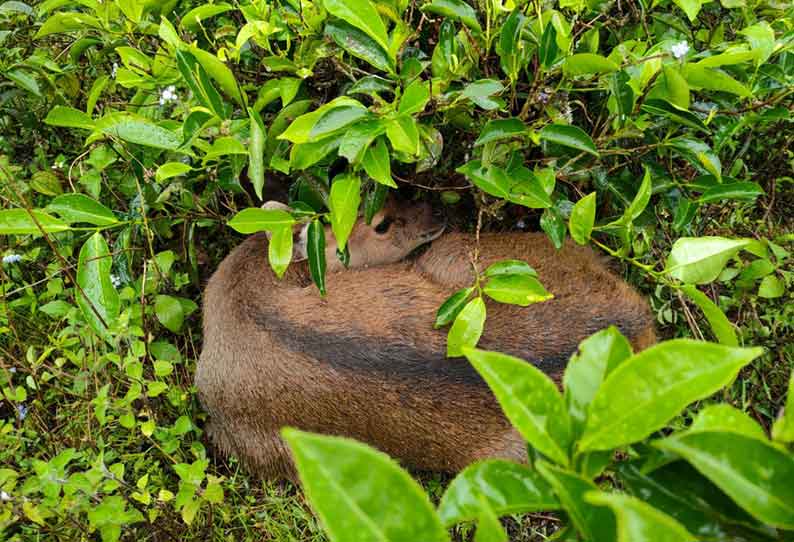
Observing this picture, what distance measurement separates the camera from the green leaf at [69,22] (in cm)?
209

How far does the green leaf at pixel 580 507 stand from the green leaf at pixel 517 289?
3.49ft

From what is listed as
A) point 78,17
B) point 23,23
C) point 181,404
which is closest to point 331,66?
point 78,17

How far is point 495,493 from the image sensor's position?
899 mm

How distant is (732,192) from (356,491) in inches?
69.8

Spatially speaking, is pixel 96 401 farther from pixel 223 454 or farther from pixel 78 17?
pixel 78 17

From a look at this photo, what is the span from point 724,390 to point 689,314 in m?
0.37

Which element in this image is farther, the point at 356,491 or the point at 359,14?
the point at 359,14

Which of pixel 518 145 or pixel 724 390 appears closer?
pixel 518 145

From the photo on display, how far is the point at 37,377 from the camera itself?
256 centimetres

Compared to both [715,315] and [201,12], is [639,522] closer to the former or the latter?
[715,315]

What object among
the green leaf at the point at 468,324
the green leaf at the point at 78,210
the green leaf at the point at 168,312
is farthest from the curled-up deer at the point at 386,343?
the green leaf at the point at 78,210

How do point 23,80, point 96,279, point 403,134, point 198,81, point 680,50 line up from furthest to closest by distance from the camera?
point 23,80, point 96,279, point 198,81, point 680,50, point 403,134

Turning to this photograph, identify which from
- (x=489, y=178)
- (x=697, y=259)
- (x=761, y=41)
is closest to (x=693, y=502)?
(x=697, y=259)

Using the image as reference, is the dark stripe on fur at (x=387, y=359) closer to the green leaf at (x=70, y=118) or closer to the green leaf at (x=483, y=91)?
the green leaf at (x=483, y=91)
